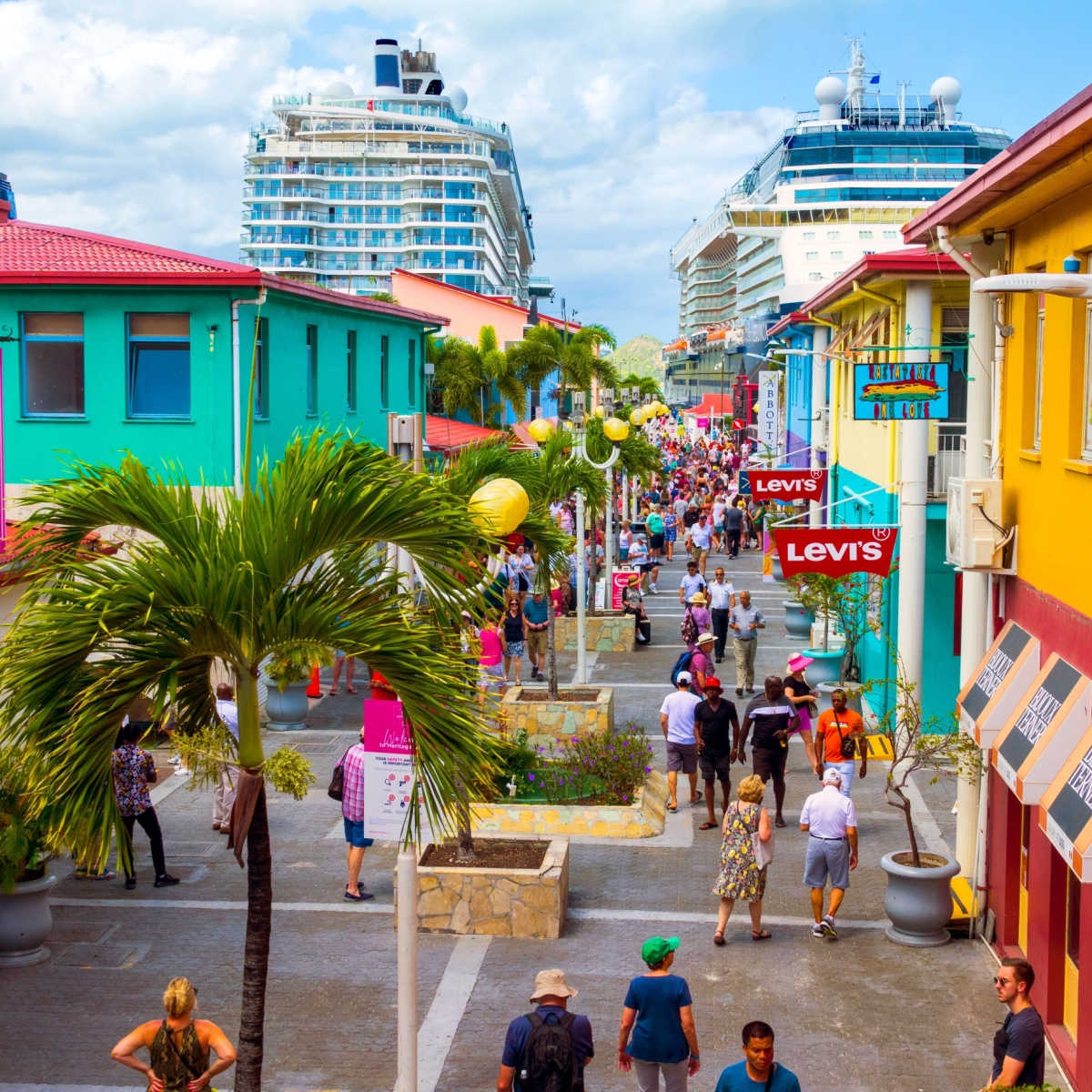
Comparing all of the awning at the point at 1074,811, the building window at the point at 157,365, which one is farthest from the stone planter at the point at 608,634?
the awning at the point at 1074,811

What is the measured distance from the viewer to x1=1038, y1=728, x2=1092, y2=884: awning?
7.21 m

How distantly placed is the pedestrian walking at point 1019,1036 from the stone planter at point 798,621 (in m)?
20.3

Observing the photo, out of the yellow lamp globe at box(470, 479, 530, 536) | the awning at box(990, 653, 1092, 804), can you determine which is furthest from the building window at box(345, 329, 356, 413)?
the awning at box(990, 653, 1092, 804)

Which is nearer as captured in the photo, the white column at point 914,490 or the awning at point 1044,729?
the awning at point 1044,729

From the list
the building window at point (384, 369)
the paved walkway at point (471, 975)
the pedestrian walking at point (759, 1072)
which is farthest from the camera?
the building window at point (384, 369)

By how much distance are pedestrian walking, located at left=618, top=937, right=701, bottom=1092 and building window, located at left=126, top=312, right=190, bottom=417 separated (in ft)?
42.6

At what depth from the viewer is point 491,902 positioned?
11.6m

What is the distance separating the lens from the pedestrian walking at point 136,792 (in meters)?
12.4

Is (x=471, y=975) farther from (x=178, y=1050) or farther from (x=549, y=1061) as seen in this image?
(x=178, y=1050)

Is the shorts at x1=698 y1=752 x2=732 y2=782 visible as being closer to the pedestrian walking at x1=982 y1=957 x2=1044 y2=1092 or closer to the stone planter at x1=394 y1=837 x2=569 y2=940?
the stone planter at x1=394 y1=837 x2=569 y2=940

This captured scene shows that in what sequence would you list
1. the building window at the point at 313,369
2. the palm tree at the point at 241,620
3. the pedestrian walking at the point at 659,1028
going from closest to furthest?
the palm tree at the point at 241,620 → the pedestrian walking at the point at 659,1028 → the building window at the point at 313,369

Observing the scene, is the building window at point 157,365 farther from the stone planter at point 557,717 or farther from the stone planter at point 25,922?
the stone planter at point 25,922

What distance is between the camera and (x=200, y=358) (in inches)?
752

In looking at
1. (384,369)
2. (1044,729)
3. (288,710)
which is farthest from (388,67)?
(1044,729)
